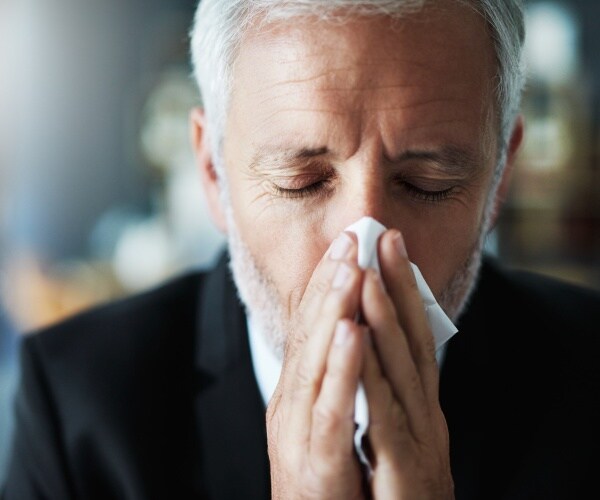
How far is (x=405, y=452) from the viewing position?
3.10 feet

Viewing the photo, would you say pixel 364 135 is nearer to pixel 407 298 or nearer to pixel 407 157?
pixel 407 157

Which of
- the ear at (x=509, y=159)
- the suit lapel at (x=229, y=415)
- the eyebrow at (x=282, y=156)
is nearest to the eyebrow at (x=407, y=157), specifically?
the eyebrow at (x=282, y=156)

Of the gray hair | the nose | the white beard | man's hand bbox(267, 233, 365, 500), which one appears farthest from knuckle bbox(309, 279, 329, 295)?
the gray hair

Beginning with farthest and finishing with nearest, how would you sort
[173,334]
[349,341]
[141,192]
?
[141,192]
[173,334]
[349,341]

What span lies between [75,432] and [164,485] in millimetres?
197

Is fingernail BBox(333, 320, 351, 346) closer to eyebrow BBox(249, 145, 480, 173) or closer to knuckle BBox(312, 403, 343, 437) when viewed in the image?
knuckle BBox(312, 403, 343, 437)

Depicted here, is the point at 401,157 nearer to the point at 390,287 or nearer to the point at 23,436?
the point at 390,287

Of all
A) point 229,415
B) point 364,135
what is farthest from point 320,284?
point 229,415

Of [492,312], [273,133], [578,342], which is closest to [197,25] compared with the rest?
[273,133]

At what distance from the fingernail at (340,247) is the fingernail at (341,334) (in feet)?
0.30

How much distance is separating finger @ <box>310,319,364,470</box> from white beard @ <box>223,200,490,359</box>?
0.28 m

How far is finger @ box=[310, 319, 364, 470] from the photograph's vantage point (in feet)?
2.88

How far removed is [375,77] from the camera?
103cm

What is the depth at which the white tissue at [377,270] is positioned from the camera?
3.04ft
